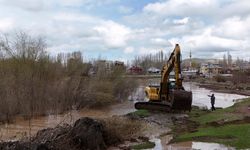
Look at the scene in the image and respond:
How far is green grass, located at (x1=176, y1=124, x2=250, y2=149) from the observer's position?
63.2ft

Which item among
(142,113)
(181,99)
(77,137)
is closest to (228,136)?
(77,137)

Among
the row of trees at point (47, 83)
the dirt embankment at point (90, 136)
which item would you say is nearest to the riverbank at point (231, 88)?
the row of trees at point (47, 83)

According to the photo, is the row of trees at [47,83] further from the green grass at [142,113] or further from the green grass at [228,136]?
the green grass at [228,136]

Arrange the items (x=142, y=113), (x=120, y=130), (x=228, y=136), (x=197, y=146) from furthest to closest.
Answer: (x=142, y=113)
(x=120, y=130)
(x=228, y=136)
(x=197, y=146)

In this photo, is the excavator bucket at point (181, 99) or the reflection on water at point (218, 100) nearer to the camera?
the excavator bucket at point (181, 99)

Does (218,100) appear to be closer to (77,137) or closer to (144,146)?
(144,146)

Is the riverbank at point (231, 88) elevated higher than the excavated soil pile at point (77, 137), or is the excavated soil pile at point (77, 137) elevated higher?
the excavated soil pile at point (77, 137)

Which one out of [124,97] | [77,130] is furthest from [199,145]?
[124,97]

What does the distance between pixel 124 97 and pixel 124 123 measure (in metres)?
29.3

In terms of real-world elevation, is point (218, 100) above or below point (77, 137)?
below

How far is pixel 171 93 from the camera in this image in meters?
34.9

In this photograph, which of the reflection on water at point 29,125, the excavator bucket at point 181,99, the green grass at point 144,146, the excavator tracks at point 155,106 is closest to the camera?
the green grass at point 144,146

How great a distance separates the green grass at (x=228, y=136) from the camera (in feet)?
63.2

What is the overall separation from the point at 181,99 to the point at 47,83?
46.2ft
